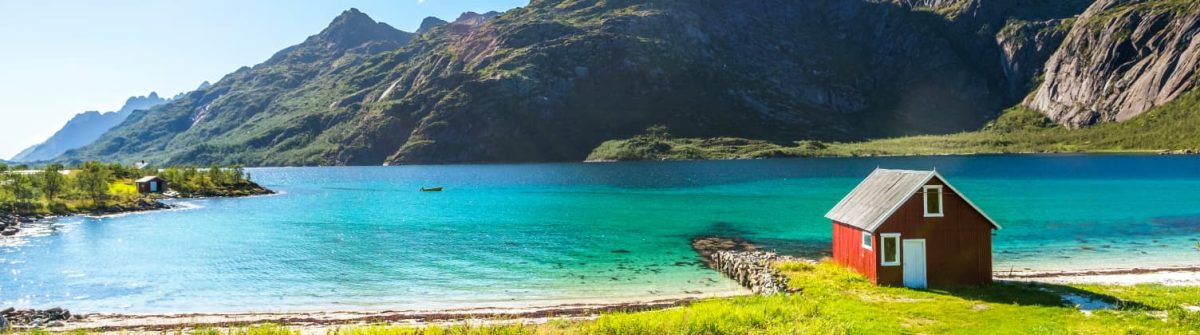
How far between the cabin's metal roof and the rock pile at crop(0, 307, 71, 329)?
3951 cm

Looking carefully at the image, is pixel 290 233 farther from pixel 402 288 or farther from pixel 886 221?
pixel 886 221

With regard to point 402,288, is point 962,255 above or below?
above

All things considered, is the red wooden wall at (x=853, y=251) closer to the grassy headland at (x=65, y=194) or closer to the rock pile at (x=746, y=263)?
the rock pile at (x=746, y=263)

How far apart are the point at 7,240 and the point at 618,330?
7608 cm

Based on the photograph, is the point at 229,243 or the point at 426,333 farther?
the point at 229,243

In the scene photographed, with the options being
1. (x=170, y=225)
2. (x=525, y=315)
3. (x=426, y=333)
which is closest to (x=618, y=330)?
(x=426, y=333)

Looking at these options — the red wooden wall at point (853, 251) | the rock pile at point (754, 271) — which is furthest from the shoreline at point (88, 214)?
the red wooden wall at point (853, 251)

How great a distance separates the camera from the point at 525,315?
3156 centimetres

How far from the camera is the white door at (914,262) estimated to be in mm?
30641

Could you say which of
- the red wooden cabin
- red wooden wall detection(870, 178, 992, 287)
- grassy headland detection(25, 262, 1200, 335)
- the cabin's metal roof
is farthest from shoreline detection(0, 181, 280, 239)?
red wooden wall detection(870, 178, 992, 287)

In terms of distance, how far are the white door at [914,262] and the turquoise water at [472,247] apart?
10.0 m

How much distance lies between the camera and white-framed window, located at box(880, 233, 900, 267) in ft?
100

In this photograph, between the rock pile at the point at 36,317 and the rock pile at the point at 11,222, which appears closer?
the rock pile at the point at 36,317

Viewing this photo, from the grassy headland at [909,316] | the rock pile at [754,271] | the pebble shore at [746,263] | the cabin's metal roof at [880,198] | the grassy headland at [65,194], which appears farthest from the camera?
the grassy headland at [65,194]
